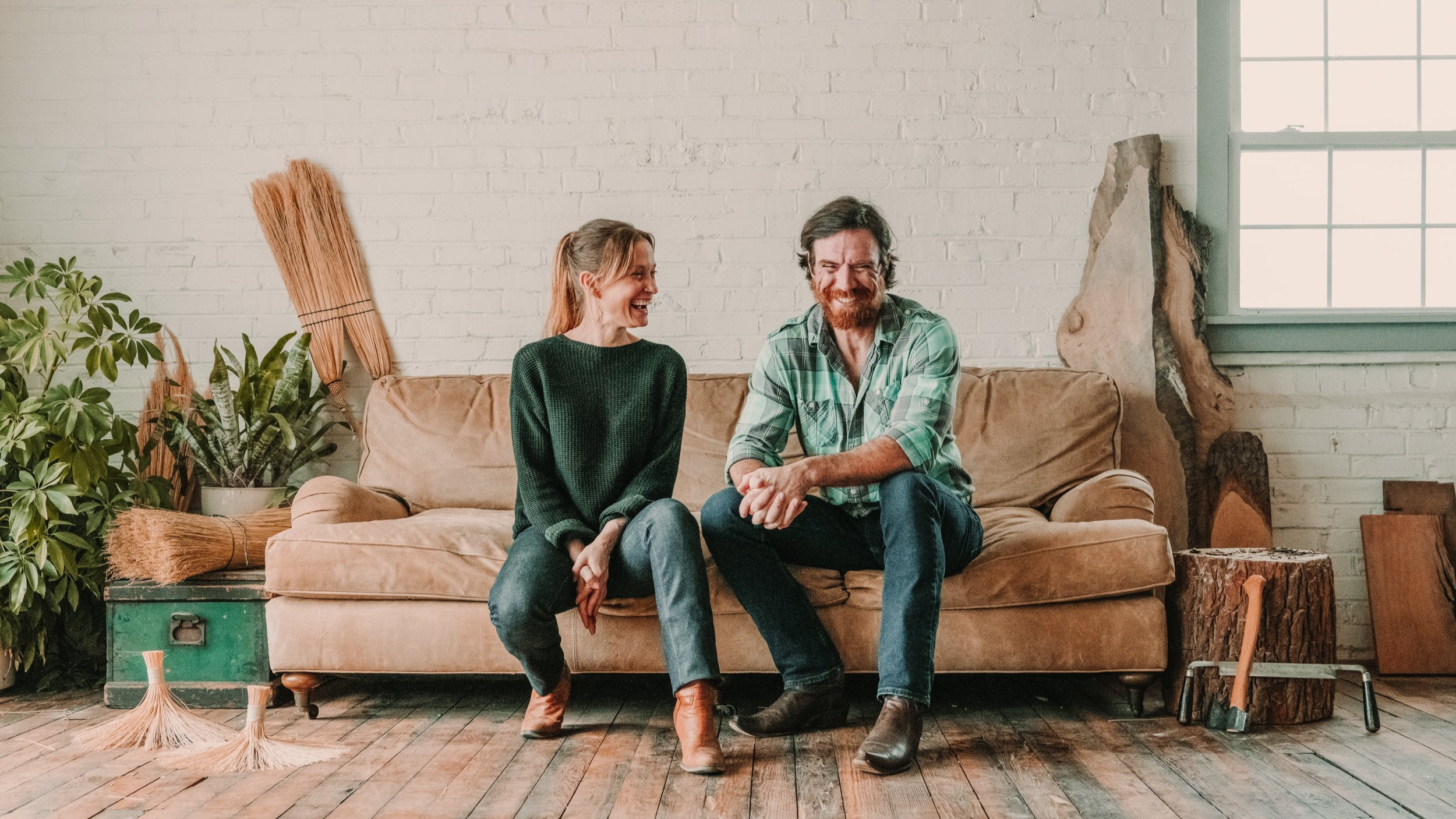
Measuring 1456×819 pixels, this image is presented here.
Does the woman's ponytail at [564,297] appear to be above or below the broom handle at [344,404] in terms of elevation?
above

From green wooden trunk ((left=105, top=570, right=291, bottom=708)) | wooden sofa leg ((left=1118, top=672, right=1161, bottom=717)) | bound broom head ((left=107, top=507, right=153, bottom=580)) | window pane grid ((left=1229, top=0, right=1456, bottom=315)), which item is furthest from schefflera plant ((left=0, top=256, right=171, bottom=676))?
window pane grid ((left=1229, top=0, right=1456, bottom=315))

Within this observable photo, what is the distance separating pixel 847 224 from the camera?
231 cm

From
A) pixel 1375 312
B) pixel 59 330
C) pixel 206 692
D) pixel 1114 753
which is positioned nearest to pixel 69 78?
pixel 59 330

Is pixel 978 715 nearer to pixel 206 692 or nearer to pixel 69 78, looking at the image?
pixel 206 692

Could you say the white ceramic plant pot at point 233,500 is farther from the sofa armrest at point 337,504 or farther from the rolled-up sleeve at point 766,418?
the rolled-up sleeve at point 766,418

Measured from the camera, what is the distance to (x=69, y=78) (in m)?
3.44

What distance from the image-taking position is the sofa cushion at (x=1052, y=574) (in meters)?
2.35

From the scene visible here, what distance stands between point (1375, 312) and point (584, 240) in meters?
2.48

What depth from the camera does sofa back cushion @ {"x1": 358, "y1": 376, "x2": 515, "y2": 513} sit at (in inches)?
121

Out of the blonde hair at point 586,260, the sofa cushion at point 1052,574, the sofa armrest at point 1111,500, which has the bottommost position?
the sofa cushion at point 1052,574

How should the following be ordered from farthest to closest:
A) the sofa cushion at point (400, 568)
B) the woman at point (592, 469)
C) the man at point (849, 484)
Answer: the sofa cushion at point (400, 568) < the woman at point (592, 469) < the man at point (849, 484)

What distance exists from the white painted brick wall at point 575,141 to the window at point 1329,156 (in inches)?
7.2

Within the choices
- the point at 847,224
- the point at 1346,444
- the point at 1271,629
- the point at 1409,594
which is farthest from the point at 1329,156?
the point at 847,224

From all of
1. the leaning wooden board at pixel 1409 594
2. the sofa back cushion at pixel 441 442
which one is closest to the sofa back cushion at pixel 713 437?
the sofa back cushion at pixel 441 442
